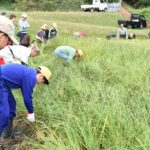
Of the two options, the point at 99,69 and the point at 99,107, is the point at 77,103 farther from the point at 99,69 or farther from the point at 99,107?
the point at 99,69

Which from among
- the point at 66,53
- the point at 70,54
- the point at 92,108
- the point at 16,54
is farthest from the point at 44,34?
the point at 92,108

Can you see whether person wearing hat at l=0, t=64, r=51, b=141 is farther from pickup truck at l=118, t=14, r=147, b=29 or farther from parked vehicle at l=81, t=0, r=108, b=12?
parked vehicle at l=81, t=0, r=108, b=12

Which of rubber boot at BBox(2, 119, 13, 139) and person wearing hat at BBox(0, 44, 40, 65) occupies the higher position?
person wearing hat at BBox(0, 44, 40, 65)

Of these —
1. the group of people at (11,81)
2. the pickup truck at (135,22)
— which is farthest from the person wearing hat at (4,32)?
the pickup truck at (135,22)

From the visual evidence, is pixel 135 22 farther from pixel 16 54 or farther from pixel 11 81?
pixel 11 81

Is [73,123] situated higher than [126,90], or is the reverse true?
[73,123]

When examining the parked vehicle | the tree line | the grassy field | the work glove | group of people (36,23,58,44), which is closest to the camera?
the grassy field

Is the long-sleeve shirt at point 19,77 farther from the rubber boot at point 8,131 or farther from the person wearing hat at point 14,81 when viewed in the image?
the rubber boot at point 8,131

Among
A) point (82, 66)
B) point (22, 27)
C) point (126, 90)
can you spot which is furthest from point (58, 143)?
point (22, 27)

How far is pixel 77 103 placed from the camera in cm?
612

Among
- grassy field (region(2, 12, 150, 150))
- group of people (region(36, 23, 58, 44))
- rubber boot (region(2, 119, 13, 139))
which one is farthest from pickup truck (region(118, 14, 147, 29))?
rubber boot (region(2, 119, 13, 139))

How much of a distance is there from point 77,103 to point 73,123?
0.91m

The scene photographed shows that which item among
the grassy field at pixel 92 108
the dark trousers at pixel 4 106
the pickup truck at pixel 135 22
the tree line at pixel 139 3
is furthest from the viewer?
the tree line at pixel 139 3

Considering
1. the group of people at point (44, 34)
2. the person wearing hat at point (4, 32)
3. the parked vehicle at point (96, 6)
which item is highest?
the person wearing hat at point (4, 32)
